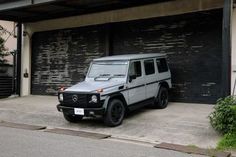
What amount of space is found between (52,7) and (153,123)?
844 centimetres

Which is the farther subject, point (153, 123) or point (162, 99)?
point (162, 99)

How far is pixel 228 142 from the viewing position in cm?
832

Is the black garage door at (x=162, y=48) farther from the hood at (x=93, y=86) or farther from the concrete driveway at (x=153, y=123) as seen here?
the hood at (x=93, y=86)

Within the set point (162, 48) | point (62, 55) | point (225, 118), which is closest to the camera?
point (225, 118)

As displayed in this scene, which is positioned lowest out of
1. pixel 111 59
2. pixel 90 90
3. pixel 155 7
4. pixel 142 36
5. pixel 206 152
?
pixel 206 152

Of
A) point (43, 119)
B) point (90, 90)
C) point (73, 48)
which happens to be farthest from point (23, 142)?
point (73, 48)

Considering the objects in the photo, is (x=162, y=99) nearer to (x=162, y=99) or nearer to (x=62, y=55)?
(x=162, y=99)

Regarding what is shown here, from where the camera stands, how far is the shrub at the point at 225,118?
8875 mm

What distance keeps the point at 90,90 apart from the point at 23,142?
2600 millimetres

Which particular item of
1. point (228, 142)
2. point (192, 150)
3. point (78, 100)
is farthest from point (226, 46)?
point (78, 100)

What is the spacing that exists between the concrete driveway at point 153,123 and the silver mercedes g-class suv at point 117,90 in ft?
1.24

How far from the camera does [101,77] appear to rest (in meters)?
11.4

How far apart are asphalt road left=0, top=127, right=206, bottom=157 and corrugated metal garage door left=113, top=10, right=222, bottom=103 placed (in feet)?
19.8

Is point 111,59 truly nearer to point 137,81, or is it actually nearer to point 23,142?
point 137,81
